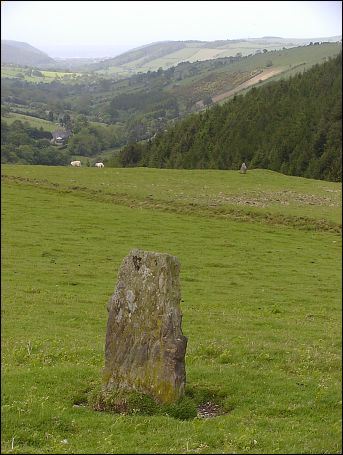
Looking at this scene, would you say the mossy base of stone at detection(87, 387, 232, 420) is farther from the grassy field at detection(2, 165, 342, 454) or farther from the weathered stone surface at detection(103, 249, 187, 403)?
the grassy field at detection(2, 165, 342, 454)

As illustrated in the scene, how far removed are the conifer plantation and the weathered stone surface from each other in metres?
93.0

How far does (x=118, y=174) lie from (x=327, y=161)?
5580cm

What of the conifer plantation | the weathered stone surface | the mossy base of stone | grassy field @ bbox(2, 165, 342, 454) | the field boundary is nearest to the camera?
→ grassy field @ bbox(2, 165, 342, 454)

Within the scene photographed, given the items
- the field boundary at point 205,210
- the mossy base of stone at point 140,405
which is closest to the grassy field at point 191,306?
the field boundary at point 205,210

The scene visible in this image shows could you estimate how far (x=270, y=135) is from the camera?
123375 millimetres

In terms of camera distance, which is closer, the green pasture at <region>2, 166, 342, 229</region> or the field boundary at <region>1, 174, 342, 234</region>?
the field boundary at <region>1, 174, 342, 234</region>

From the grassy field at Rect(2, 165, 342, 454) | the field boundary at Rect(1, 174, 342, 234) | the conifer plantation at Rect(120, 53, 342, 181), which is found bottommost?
the grassy field at Rect(2, 165, 342, 454)

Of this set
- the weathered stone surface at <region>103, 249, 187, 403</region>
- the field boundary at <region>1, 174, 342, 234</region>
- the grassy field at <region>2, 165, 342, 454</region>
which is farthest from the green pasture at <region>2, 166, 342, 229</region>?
the weathered stone surface at <region>103, 249, 187, 403</region>

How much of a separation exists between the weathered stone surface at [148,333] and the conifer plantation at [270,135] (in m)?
93.0

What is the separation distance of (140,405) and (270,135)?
117 m

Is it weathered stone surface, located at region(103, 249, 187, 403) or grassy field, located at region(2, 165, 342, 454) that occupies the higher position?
weathered stone surface, located at region(103, 249, 187, 403)

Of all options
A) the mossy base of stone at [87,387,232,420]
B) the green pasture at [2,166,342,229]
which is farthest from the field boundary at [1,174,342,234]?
the mossy base of stone at [87,387,232,420]

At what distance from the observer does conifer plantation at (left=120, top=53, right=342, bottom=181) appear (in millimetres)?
110812

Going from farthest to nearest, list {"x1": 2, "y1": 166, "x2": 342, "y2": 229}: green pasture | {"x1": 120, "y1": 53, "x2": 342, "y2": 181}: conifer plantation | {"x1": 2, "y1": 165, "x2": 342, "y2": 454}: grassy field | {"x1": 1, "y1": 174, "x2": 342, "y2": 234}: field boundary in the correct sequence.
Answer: {"x1": 120, "y1": 53, "x2": 342, "y2": 181}: conifer plantation → {"x1": 2, "y1": 166, "x2": 342, "y2": 229}: green pasture → {"x1": 1, "y1": 174, "x2": 342, "y2": 234}: field boundary → {"x1": 2, "y1": 165, "x2": 342, "y2": 454}: grassy field
